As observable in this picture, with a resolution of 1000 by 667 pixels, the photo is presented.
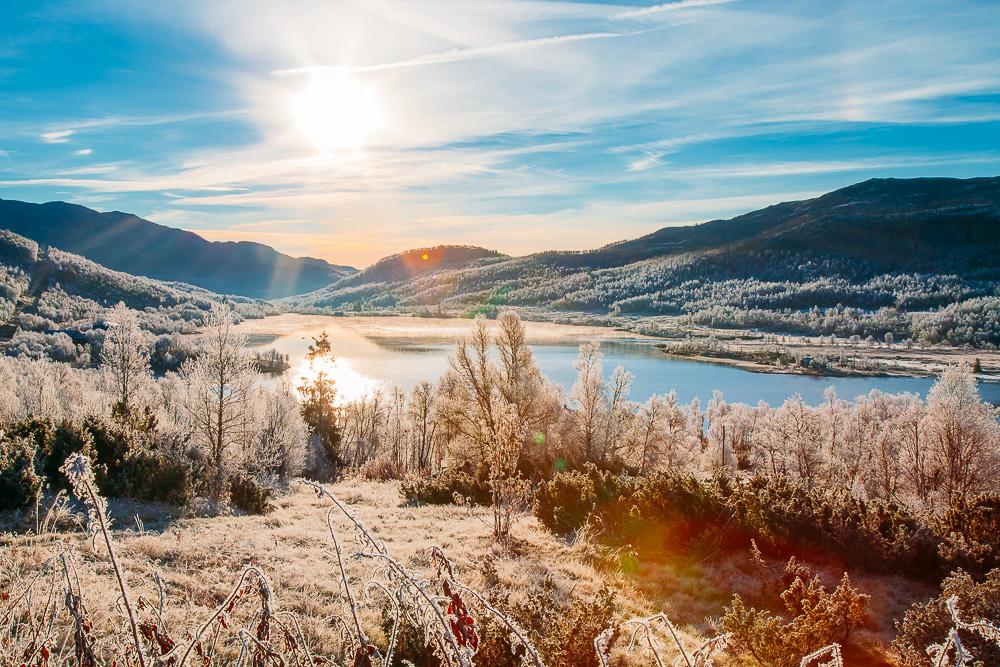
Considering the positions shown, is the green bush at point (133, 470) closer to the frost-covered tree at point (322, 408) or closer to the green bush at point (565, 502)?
the green bush at point (565, 502)

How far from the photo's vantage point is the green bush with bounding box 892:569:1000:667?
19.1 ft

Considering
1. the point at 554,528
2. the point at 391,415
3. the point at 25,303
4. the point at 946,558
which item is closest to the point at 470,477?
the point at 554,528

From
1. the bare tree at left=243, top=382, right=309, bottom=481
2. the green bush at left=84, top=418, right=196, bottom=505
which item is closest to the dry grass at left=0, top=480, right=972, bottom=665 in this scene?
the green bush at left=84, top=418, right=196, bottom=505

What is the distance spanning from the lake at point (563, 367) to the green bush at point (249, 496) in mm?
35473

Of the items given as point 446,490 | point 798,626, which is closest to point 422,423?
point 446,490

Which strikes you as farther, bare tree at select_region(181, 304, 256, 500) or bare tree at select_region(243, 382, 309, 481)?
bare tree at select_region(243, 382, 309, 481)

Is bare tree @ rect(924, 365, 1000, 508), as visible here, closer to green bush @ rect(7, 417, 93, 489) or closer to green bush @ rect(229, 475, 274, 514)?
green bush @ rect(229, 475, 274, 514)

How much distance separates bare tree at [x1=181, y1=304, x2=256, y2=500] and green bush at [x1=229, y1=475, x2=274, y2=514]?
6490 millimetres

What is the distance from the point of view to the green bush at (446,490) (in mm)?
16766

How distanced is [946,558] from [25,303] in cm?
12862

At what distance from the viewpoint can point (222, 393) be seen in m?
21.7

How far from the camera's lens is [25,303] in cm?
Answer: 10000

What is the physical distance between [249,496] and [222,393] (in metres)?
8.39

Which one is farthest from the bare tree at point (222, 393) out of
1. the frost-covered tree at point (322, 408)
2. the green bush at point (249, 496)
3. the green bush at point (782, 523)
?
the frost-covered tree at point (322, 408)
